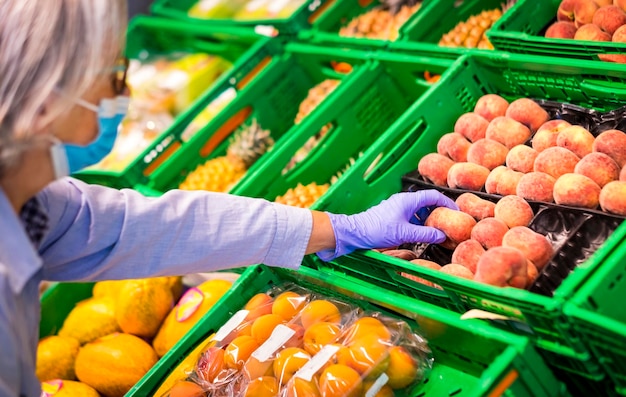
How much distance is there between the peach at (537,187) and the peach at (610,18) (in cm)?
70

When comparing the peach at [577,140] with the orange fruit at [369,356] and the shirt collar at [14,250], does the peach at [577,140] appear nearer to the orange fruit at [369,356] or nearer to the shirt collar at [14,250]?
the orange fruit at [369,356]

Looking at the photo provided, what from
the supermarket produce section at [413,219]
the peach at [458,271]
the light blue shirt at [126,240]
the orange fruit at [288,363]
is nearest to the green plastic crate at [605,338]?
the supermarket produce section at [413,219]

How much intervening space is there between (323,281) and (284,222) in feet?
0.88

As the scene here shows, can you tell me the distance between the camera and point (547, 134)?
223cm

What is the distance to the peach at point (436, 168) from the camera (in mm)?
2352

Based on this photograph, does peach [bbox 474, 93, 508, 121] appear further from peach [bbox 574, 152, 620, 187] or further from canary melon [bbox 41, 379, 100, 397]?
canary melon [bbox 41, 379, 100, 397]

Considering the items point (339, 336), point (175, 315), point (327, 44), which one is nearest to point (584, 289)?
point (339, 336)

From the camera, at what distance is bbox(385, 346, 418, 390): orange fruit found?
1881mm

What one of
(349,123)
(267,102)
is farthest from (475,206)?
(267,102)

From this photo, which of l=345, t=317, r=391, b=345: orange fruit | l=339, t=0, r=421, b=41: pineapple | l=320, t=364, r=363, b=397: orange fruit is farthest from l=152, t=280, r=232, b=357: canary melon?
l=339, t=0, r=421, b=41: pineapple

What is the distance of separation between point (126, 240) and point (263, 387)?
56 cm

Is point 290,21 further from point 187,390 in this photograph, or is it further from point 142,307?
point 187,390

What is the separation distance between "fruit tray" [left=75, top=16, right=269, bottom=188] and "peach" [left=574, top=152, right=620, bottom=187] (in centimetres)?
210

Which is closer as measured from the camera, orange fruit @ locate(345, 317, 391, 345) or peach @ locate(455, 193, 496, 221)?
orange fruit @ locate(345, 317, 391, 345)
